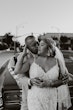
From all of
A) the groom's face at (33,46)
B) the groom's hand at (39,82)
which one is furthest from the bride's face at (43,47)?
the groom's hand at (39,82)

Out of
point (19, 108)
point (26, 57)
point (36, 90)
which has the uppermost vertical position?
point (26, 57)

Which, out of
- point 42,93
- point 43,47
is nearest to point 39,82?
point 42,93

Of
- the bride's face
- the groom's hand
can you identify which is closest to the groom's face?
the bride's face

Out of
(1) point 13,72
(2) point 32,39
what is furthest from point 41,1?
(1) point 13,72

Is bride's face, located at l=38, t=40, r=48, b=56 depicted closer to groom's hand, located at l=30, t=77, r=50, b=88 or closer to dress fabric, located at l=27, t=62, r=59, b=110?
dress fabric, located at l=27, t=62, r=59, b=110

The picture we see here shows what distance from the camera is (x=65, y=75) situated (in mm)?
2977

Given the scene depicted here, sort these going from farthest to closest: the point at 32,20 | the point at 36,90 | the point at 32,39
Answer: the point at 32,20 < the point at 32,39 < the point at 36,90

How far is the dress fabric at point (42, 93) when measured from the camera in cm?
277

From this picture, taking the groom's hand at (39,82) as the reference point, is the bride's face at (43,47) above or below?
above

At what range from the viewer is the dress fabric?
109 inches

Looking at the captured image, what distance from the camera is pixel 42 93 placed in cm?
280

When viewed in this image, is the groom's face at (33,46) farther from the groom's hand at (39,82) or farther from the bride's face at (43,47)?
the groom's hand at (39,82)

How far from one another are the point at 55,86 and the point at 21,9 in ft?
4.66

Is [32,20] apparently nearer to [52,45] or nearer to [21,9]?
[21,9]
